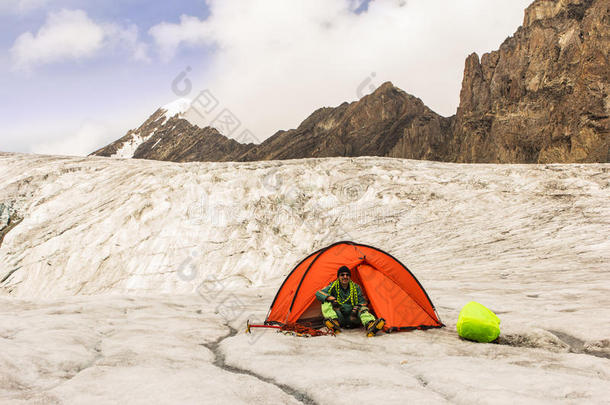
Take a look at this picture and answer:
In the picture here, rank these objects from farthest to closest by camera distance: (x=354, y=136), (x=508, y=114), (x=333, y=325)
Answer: (x=354, y=136)
(x=508, y=114)
(x=333, y=325)

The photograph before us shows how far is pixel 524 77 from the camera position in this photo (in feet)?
257

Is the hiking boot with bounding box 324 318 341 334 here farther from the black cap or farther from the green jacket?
the black cap

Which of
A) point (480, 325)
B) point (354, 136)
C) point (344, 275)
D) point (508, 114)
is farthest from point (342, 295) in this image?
point (354, 136)

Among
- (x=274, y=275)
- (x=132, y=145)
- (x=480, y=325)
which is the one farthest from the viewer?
(x=132, y=145)

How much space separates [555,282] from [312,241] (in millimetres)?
10611

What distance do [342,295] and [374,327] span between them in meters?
0.88

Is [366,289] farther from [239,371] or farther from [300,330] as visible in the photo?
[239,371]

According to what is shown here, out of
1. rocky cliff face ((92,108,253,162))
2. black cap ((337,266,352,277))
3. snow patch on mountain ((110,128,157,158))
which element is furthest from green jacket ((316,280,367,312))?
snow patch on mountain ((110,128,157,158))

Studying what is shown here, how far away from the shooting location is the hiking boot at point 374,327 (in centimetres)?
700

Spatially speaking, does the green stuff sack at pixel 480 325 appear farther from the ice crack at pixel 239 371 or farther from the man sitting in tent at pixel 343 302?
the ice crack at pixel 239 371

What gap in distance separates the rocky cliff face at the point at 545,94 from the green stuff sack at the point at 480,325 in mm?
65580

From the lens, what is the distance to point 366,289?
7.64 meters

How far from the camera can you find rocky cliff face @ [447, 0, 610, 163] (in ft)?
213

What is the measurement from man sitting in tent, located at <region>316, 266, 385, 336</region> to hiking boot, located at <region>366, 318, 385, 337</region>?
26 centimetres
